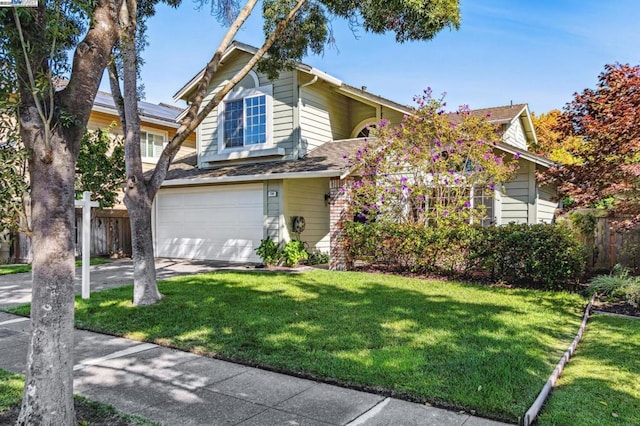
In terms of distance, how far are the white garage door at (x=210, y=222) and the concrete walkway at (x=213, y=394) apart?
8.74m

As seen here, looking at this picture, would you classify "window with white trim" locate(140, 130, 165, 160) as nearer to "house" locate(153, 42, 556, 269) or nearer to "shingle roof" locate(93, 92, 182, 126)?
"shingle roof" locate(93, 92, 182, 126)

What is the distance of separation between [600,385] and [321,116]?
12.1 metres

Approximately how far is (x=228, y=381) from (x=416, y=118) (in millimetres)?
8928

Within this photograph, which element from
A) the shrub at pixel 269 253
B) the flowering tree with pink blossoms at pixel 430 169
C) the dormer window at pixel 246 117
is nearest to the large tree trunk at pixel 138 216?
the shrub at pixel 269 253

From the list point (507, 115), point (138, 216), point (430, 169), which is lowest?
point (138, 216)

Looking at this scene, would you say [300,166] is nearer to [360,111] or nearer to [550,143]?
[360,111]

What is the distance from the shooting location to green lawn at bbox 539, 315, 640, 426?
340cm

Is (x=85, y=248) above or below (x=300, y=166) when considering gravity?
below

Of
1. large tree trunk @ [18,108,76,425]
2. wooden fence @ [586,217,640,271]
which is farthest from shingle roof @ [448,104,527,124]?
large tree trunk @ [18,108,76,425]

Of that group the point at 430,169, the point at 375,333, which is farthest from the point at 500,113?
the point at 375,333

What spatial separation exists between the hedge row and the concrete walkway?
6.51 m

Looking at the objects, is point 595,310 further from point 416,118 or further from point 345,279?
point 416,118

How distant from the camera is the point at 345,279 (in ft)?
33.0

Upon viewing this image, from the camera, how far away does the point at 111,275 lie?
11445mm
